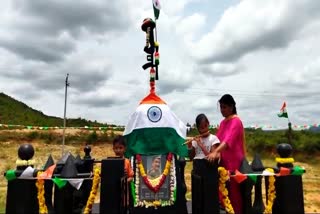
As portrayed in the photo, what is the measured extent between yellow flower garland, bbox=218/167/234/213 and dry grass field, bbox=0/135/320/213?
5.95m

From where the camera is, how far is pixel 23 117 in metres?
45.9

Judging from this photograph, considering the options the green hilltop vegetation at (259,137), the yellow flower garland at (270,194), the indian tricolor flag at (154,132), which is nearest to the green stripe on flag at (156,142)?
the indian tricolor flag at (154,132)

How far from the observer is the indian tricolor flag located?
5.21 meters

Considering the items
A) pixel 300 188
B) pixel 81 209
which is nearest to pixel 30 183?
pixel 81 209

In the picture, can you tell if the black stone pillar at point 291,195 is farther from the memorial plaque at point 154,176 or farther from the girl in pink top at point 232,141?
the memorial plaque at point 154,176

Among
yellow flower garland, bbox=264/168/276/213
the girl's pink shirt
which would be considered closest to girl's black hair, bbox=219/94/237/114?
the girl's pink shirt

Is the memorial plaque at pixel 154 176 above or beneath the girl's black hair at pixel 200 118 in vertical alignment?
beneath

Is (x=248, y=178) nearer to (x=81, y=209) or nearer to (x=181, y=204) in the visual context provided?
(x=181, y=204)

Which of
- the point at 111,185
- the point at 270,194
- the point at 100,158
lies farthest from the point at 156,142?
the point at 100,158

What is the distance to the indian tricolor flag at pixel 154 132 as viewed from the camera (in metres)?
5.21

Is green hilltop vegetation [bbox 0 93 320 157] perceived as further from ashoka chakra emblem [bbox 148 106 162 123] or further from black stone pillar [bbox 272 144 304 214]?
black stone pillar [bbox 272 144 304 214]

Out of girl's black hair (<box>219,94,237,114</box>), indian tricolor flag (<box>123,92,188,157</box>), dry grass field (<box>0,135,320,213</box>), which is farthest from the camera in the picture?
dry grass field (<box>0,135,320,213</box>)

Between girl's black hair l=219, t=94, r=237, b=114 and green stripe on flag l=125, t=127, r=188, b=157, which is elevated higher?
girl's black hair l=219, t=94, r=237, b=114

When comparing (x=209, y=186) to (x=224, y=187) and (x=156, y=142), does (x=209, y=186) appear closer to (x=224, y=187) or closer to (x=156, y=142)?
(x=224, y=187)
